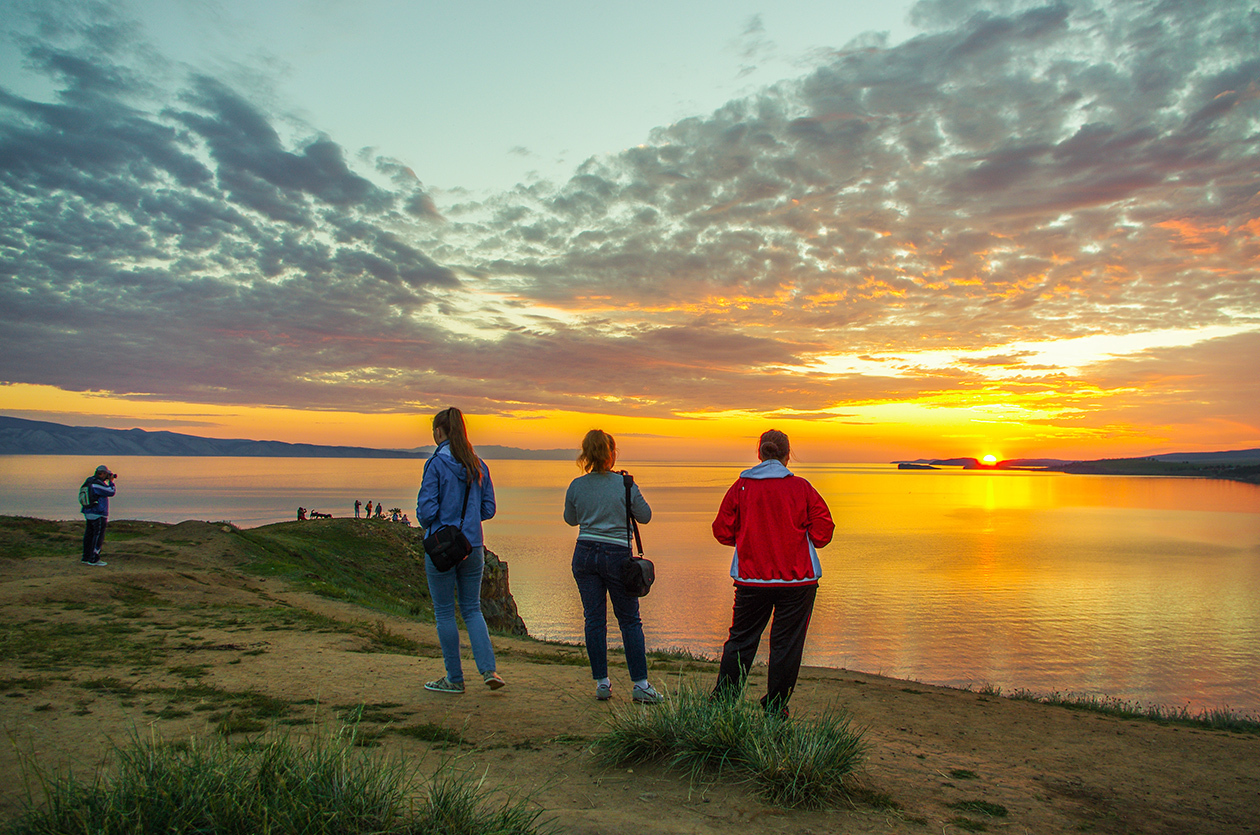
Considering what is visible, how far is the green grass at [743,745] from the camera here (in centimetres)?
399

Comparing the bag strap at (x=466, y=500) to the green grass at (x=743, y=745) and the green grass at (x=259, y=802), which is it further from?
the green grass at (x=259, y=802)

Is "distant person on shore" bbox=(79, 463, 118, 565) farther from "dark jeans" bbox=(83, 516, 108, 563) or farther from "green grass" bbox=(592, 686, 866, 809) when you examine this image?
"green grass" bbox=(592, 686, 866, 809)

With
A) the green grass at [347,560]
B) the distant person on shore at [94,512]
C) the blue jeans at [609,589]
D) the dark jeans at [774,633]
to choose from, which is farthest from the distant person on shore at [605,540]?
the distant person on shore at [94,512]

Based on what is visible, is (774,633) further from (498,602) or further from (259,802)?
(498,602)

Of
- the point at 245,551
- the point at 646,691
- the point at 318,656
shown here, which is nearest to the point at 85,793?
the point at 646,691

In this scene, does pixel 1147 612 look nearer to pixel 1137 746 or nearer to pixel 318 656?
pixel 1137 746

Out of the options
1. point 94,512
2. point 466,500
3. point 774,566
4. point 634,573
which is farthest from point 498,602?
point 774,566

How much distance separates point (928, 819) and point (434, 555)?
3.94 m

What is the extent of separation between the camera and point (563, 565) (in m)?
45.4

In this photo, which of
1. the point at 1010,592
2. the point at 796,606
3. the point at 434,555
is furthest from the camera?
the point at 1010,592

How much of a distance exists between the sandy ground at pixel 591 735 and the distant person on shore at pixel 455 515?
463mm

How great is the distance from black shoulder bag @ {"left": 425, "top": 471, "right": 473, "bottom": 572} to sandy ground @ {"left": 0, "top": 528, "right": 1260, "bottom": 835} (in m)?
1.21

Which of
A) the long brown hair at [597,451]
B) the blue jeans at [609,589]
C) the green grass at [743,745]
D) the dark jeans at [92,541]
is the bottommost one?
the dark jeans at [92,541]

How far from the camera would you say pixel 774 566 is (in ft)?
16.7
